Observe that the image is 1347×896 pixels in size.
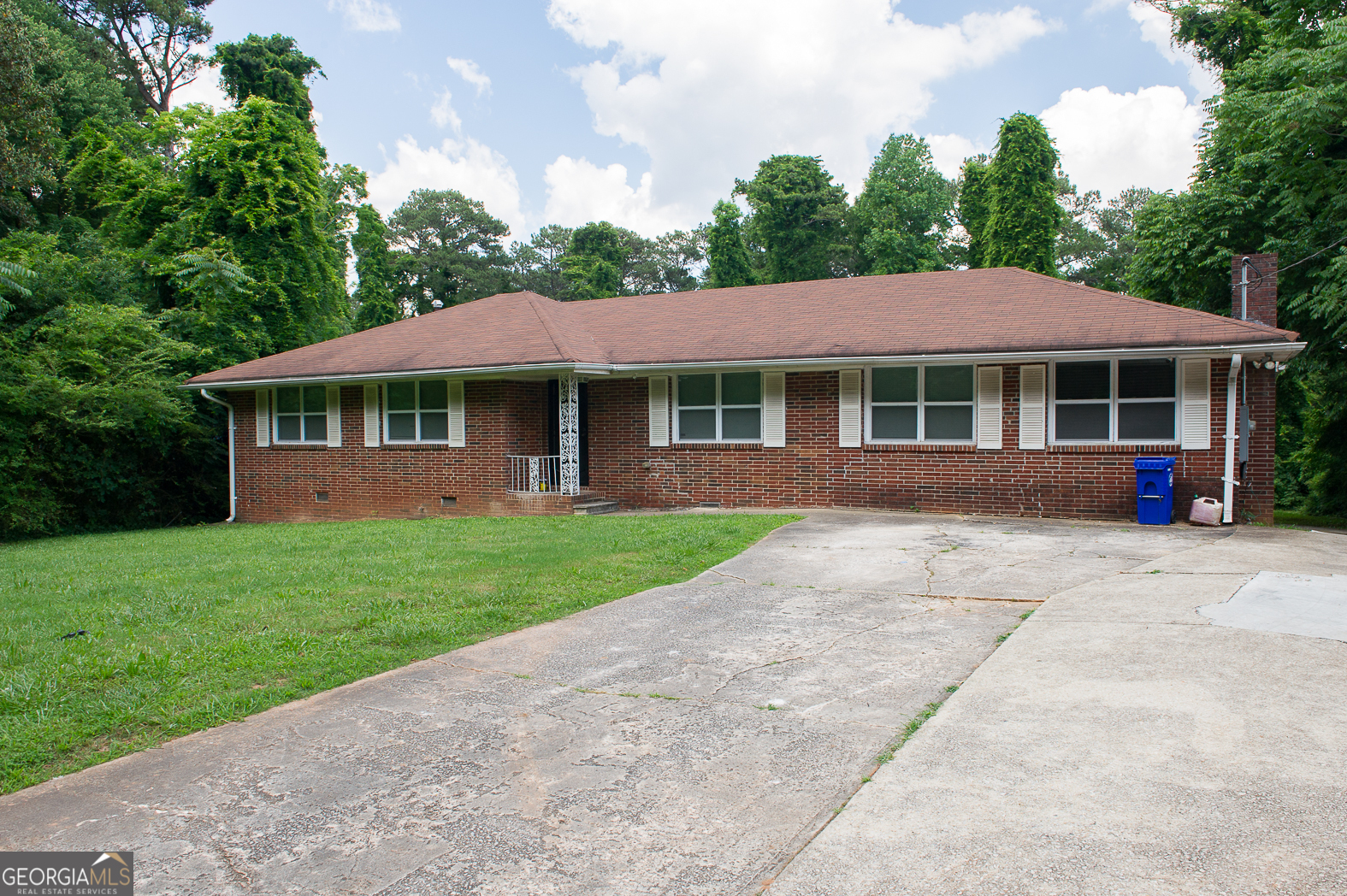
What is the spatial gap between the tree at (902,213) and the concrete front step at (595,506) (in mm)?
26574

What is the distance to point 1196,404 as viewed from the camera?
12406mm

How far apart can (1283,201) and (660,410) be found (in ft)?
42.8

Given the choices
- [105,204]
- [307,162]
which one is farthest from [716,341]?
[105,204]

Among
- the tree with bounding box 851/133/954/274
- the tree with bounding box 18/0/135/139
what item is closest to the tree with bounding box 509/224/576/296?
the tree with bounding box 851/133/954/274

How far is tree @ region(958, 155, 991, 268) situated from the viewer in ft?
123

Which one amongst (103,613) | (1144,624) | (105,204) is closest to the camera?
(1144,624)

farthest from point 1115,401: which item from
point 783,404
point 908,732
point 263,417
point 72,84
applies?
point 72,84

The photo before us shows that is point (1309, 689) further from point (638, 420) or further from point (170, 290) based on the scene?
point (170, 290)

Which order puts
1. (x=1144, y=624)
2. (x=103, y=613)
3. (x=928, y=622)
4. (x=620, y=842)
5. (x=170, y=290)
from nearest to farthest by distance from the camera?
(x=620, y=842) < (x=1144, y=624) < (x=928, y=622) < (x=103, y=613) < (x=170, y=290)

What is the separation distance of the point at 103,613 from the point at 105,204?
23038 millimetres

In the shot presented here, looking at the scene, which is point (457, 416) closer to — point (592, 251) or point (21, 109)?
point (21, 109)

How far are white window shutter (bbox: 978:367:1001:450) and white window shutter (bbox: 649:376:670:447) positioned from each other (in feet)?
18.0

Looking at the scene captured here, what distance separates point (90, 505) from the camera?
56.2ft

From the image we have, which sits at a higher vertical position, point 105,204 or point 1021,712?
point 105,204
